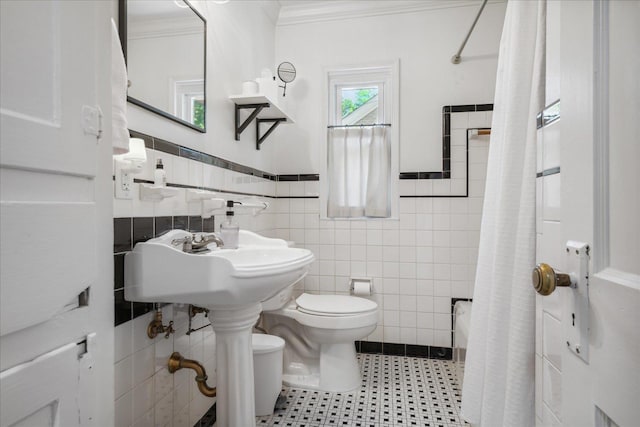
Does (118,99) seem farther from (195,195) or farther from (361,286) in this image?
(361,286)

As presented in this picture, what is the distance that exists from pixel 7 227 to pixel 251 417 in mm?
1198

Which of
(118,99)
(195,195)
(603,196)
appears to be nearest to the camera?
(603,196)

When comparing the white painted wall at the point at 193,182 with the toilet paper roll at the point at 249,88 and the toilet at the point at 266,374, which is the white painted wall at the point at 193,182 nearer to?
the toilet paper roll at the point at 249,88

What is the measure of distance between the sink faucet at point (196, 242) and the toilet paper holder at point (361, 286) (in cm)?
127

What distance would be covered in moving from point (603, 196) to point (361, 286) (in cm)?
202

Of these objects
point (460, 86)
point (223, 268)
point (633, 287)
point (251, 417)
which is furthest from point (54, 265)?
point (460, 86)

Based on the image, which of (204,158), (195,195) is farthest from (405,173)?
(195,195)

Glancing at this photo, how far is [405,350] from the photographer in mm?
2479

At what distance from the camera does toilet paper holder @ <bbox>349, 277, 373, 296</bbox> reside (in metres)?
2.43

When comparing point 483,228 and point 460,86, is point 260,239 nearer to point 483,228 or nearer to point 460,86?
point 483,228

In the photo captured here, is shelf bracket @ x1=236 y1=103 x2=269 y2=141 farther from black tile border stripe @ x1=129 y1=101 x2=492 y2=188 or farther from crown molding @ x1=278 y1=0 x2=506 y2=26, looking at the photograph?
crown molding @ x1=278 y1=0 x2=506 y2=26

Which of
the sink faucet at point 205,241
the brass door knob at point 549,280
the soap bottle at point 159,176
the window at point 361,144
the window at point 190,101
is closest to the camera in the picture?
the brass door knob at point 549,280

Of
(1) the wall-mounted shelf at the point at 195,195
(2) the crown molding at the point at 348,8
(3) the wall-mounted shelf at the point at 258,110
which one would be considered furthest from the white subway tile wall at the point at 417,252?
(1) the wall-mounted shelf at the point at 195,195

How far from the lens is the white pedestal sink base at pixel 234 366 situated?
129 cm
